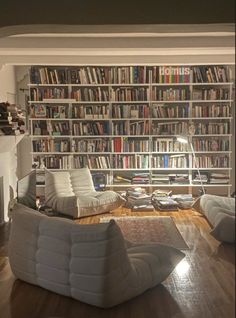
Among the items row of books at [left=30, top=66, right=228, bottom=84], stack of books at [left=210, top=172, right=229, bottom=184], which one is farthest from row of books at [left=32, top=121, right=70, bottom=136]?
stack of books at [left=210, top=172, right=229, bottom=184]

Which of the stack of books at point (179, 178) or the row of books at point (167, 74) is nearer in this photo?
the stack of books at point (179, 178)

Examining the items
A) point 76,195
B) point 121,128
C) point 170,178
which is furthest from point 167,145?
point 76,195

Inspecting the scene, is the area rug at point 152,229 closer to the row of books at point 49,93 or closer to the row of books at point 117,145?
the row of books at point 117,145

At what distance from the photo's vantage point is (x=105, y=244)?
2082 mm

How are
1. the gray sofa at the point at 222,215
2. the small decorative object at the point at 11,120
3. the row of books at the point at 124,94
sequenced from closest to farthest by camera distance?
the gray sofa at the point at 222,215 < the row of books at the point at 124,94 < the small decorative object at the point at 11,120

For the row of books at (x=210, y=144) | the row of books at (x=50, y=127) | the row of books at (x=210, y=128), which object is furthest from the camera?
the row of books at (x=50, y=127)

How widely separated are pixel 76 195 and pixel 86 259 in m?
0.42

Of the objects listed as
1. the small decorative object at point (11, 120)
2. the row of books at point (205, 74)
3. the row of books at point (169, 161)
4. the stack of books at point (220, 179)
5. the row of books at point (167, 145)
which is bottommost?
the stack of books at point (220, 179)

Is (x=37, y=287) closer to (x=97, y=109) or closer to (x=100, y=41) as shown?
(x=97, y=109)

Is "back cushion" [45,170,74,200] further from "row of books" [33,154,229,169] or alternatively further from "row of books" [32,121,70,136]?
"row of books" [32,121,70,136]

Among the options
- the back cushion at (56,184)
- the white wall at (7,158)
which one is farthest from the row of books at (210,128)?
the white wall at (7,158)

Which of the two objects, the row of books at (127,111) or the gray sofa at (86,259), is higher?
the row of books at (127,111)

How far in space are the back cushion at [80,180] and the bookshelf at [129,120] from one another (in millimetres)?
53

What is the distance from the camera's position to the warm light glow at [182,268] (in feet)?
6.66
